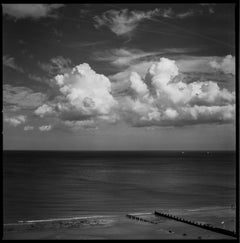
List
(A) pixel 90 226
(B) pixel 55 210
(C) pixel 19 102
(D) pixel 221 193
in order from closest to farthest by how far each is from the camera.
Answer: (A) pixel 90 226 < (B) pixel 55 210 < (D) pixel 221 193 < (C) pixel 19 102

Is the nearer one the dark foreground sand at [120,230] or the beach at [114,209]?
the dark foreground sand at [120,230]

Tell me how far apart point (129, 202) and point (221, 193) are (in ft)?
24.2

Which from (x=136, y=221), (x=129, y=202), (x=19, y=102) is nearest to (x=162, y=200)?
(x=129, y=202)

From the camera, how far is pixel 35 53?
147ft

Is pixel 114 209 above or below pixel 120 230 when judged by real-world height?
below

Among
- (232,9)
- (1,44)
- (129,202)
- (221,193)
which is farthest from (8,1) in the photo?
(221,193)

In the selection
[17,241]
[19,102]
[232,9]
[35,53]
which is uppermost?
[35,53]

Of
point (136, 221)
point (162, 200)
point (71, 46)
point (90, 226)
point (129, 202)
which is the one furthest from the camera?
→ point (71, 46)

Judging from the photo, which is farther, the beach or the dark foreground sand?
the beach

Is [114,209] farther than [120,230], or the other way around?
[114,209]

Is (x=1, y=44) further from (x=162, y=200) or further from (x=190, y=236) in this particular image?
(x=162, y=200)

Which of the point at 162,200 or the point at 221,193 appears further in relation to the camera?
the point at 221,193

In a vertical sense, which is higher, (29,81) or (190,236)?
(29,81)

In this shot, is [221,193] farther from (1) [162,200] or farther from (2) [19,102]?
(2) [19,102]
